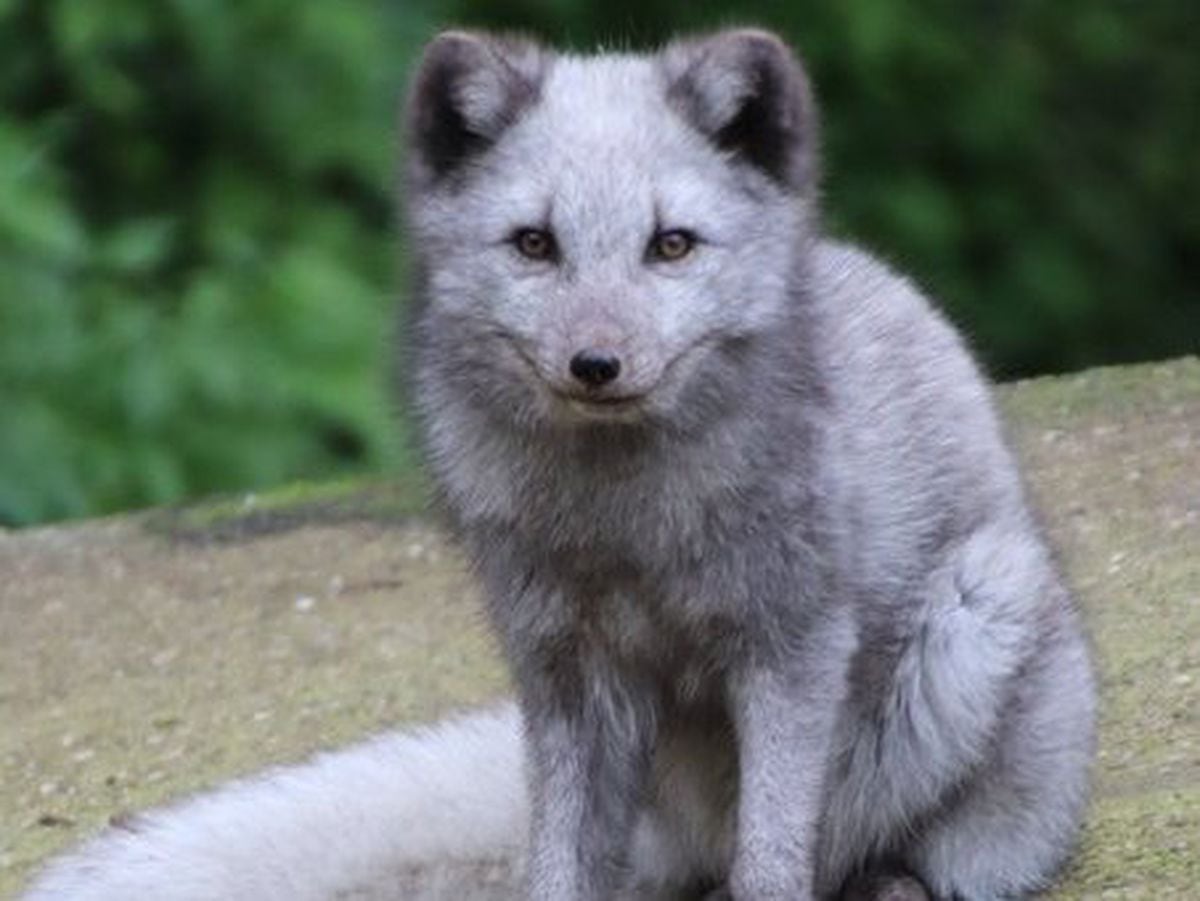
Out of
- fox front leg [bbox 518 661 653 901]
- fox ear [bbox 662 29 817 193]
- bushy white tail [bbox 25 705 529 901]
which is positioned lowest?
bushy white tail [bbox 25 705 529 901]

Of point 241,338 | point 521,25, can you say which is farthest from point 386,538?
point 521,25

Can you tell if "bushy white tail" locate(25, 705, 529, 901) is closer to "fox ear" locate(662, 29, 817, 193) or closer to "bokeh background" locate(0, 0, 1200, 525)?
"fox ear" locate(662, 29, 817, 193)

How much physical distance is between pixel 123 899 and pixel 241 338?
191 inches

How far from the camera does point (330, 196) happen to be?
1099 centimetres

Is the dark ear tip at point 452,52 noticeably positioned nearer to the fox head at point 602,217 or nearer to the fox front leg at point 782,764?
the fox head at point 602,217

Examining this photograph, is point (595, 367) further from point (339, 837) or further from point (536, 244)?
point (339, 837)

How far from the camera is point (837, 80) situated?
12055 millimetres

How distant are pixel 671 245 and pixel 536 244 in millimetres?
188

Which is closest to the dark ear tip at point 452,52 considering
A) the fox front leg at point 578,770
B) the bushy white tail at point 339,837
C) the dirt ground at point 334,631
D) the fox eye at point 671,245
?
the fox eye at point 671,245

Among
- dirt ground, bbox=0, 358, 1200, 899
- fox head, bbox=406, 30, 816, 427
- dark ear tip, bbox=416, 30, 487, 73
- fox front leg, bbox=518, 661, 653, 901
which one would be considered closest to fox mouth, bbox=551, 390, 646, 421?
fox head, bbox=406, 30, 816, 427

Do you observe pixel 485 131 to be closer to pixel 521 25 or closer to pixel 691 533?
pixel 691 533

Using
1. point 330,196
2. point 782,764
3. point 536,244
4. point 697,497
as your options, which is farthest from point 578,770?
point 330,196

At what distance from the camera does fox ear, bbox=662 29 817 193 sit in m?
5.00

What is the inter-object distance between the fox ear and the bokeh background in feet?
13.9
